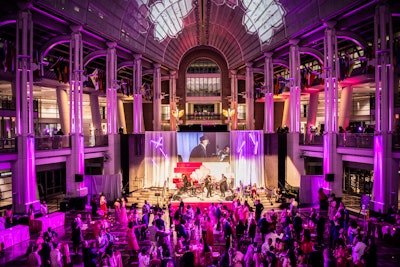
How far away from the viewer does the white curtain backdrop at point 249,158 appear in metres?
27.2

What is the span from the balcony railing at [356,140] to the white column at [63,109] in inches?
861

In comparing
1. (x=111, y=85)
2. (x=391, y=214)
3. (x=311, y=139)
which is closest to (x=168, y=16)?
(x=111, y=85)

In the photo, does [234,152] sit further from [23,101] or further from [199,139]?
[23,101]

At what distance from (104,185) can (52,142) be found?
449 centimetres

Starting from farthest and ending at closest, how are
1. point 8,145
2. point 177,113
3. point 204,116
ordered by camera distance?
point 204,116, point 177,113, point 8,145

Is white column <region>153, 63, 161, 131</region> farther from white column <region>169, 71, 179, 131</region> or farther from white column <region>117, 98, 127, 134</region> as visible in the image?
white column <region>117, 98, 127, 134</region>

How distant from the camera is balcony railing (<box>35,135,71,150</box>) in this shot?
68.3ft

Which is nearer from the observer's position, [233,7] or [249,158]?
[249,158]

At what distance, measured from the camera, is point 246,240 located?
1579 centimetres

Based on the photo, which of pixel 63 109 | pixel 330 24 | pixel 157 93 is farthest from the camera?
pixel 157 93

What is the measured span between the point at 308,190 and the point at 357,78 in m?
10.2

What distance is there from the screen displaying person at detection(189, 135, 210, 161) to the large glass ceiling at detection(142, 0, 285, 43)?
408 inches

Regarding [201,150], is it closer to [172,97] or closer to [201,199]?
[201,199]

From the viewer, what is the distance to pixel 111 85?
28.0 metres
